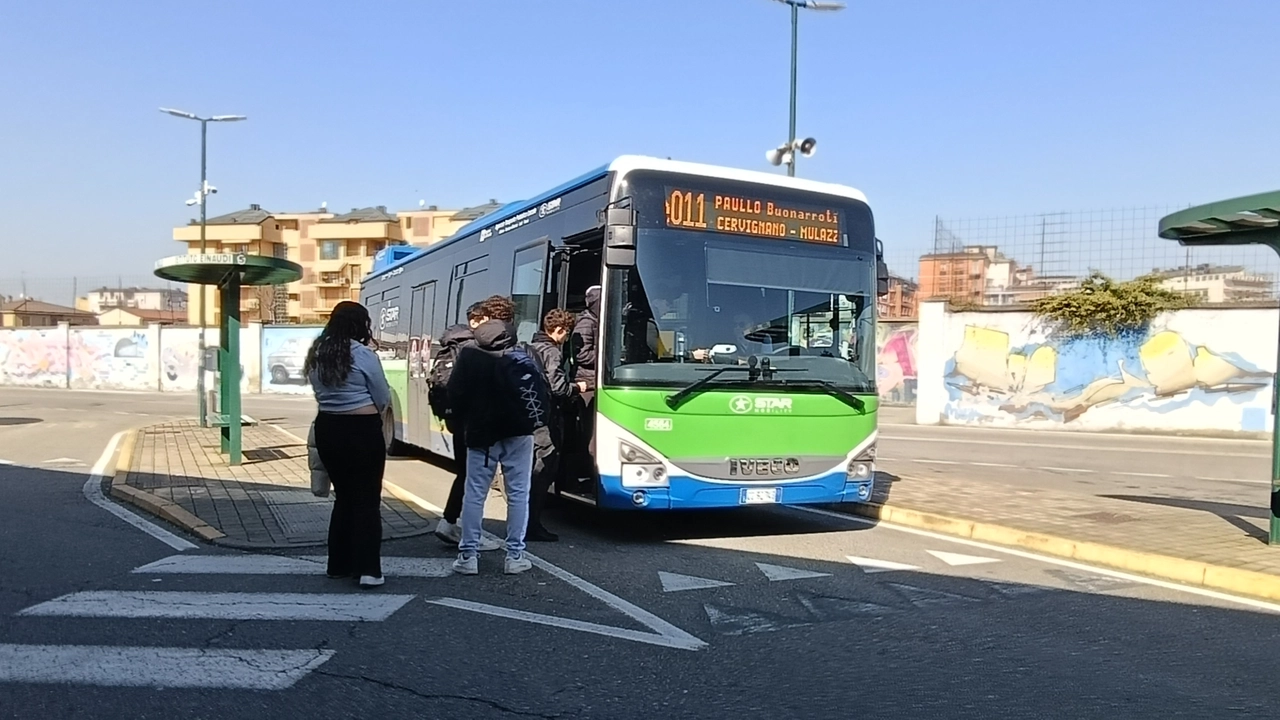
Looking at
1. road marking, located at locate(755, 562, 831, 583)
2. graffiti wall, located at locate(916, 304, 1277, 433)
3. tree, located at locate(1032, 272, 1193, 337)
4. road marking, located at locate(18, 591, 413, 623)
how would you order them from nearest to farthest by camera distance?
road marking, located at locate(18, 591, 413, 623)
road marking, located at locate(755, 562, 831, 583)
graffiti wall, located at locate(916, 304, 1277, 433)
tree, located at locate(1032, 272, 1193, 337)

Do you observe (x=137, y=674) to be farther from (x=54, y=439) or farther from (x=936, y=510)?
(x=54, y=439)

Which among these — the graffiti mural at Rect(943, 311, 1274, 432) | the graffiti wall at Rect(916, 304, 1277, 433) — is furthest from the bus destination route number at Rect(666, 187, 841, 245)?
the graffiti mural at Rect(943, 311, 1274, 432)

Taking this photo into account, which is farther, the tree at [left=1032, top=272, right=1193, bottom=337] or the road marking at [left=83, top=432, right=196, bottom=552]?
the tree at [left=1032, top=272, right=1193, bottom=337]

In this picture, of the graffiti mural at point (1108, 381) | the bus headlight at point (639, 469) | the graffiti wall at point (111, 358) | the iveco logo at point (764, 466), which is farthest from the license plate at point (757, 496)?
the graffiti wall at point (111, 358)

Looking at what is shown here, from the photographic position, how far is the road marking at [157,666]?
14.6 feet

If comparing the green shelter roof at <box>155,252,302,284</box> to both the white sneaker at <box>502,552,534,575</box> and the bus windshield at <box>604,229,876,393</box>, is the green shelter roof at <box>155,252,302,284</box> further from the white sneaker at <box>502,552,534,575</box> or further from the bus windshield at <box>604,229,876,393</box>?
the white sneaker at <box>502,552,534,575</box>

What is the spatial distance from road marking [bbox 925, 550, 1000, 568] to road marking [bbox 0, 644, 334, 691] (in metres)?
4.72

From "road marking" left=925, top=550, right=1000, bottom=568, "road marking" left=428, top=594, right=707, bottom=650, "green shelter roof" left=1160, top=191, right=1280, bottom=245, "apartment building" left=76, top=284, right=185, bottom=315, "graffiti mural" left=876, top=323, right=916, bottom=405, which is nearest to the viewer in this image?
"road marking" left=428, top=594, right=707, bottom=650

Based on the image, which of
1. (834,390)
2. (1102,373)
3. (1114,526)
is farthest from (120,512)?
(1102,373)

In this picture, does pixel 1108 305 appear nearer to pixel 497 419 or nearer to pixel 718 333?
pixel 718 333

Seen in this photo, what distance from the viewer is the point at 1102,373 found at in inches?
905

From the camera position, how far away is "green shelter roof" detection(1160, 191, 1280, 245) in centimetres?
714

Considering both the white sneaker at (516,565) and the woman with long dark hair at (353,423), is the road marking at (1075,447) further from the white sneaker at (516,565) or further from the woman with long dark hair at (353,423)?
the woman with long dark hair at (353,423)

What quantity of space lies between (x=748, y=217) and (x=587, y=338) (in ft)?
5.62
